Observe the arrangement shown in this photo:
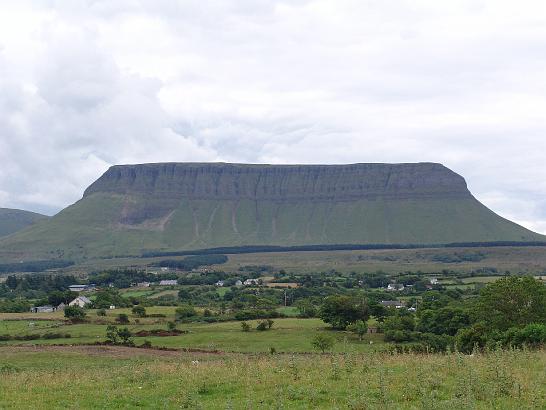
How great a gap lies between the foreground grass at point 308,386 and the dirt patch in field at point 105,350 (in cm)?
3296

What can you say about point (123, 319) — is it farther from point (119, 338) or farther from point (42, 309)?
point (42, 309)

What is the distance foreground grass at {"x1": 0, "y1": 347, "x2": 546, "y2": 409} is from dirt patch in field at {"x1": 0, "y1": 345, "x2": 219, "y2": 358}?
108ft

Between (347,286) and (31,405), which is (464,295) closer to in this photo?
(347,286)

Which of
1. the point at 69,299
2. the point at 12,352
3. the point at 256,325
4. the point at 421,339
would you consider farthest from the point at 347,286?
the point at 12,352

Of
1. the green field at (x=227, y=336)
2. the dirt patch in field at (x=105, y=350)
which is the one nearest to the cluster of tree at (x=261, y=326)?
the green field at (x=227, y=336)

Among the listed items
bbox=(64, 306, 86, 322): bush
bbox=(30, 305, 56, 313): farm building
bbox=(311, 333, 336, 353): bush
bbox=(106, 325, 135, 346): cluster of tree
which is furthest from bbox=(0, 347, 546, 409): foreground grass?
bbox=(30, 305, 56, 313): farm building

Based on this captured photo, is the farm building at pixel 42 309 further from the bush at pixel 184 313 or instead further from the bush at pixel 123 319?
the bush at pixel 184 313

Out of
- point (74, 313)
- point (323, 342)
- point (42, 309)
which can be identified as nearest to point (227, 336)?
point (323, 342)

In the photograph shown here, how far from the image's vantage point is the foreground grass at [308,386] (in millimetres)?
20031

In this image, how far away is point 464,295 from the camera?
140500 mm

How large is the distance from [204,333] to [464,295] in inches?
2921

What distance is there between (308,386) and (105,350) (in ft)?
159

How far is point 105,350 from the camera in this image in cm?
6638

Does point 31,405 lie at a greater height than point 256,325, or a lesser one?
greater
